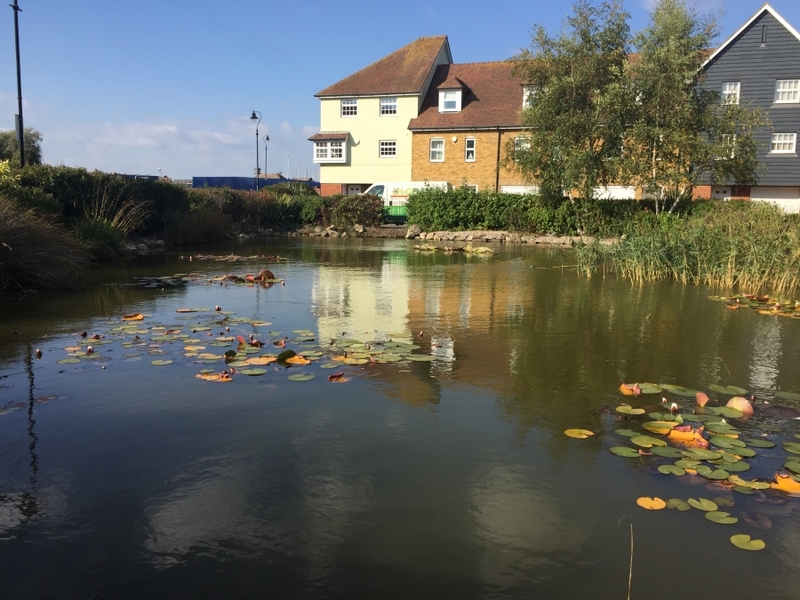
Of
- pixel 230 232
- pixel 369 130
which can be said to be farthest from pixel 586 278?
pixel 369 130

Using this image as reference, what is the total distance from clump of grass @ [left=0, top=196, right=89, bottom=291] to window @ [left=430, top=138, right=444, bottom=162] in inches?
1048

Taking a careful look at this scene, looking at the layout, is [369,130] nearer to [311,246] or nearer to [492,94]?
[492,94]

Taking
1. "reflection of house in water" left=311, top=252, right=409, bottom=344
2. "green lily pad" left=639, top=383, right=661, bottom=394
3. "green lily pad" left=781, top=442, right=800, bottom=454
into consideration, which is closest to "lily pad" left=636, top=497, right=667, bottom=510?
"green lily pad" left=781, top=442, right=800, bottom=454

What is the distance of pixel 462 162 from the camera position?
116 feet

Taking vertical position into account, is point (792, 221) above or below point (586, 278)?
above

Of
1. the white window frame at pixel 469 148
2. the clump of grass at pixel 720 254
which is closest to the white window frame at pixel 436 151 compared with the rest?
the white window frame at pixel 469 148

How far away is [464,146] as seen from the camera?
35.2 metres

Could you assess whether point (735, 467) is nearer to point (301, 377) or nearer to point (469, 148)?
point (301, 377)

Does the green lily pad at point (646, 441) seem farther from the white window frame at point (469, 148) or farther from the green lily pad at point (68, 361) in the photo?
the white window frame at point (469, 148)

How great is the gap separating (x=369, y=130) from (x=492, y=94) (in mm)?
7343

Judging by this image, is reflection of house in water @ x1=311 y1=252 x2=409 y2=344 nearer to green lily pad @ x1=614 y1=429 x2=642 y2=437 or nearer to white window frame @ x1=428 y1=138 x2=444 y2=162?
green lily pad @ x1=614 y1=429 x2=642 y2=437

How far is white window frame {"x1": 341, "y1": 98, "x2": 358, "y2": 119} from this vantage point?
127 feet

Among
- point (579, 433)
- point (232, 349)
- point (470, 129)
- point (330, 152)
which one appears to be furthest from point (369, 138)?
Answer: point (579, 433)

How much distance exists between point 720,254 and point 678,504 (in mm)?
10088
